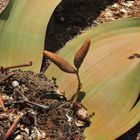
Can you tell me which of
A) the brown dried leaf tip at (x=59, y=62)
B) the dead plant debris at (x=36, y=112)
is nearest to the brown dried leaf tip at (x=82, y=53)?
the brown dried leaf tip at (x=59, y=62)

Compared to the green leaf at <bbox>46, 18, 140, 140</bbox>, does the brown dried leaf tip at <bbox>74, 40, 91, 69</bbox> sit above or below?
above

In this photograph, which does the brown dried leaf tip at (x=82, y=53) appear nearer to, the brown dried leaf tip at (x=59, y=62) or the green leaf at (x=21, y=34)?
the brown dried leaf tip at (x=59, y=62)

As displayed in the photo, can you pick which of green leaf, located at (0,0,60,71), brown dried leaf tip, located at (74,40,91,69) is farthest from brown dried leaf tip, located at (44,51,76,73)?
green leaf, located at (0,0,60,71)

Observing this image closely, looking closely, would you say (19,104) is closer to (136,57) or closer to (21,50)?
(21,50)

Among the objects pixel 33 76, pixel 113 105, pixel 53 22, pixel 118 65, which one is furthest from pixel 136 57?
pixel 53 22

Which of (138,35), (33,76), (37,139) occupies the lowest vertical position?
(37,139)

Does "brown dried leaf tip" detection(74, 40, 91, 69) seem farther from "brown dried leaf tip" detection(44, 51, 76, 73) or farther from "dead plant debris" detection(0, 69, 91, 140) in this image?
"dead plant debris" detection(0, 69, 91, 140)

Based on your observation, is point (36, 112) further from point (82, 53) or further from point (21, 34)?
point (21, 34)
